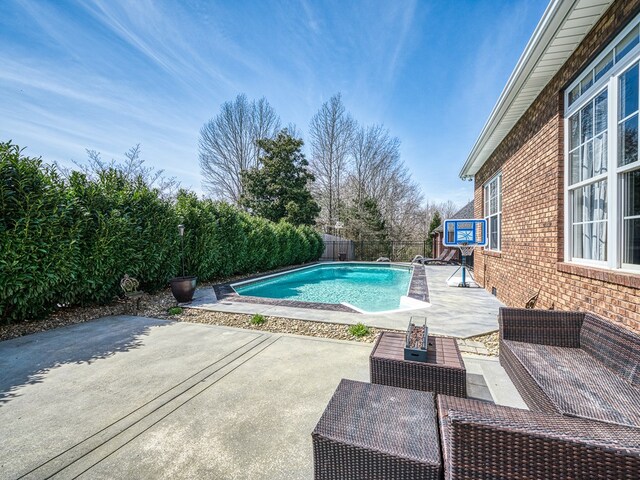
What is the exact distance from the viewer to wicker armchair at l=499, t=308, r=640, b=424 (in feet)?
6.39

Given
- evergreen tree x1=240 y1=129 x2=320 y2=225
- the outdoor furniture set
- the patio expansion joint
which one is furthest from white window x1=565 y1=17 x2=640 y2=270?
evergreen tree x1=240 y1=129 x2=320 y2=225

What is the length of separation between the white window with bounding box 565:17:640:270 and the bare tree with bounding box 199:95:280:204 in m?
24.2

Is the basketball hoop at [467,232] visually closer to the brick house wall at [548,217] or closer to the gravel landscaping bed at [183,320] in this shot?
the brick house wall at [548,217]

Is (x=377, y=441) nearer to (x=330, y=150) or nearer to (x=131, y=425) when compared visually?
(x=131, y=425)

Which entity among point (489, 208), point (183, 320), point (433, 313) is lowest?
point (183, 320)

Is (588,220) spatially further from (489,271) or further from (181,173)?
(181,173)

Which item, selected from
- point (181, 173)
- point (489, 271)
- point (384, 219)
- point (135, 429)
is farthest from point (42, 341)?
point (384, 219)

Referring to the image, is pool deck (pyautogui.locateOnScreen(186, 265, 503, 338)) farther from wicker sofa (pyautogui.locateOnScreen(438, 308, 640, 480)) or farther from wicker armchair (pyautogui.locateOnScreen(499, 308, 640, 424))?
wicker sofa (pyautogui.locateOnScreen(438, 308, 640, 480))

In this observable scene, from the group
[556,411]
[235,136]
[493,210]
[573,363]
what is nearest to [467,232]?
[493,210]

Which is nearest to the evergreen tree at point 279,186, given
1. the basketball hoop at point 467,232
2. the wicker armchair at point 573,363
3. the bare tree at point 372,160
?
the bare tree at point 372,160

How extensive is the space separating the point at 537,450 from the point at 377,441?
757 millimetres

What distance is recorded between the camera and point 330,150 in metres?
24.7

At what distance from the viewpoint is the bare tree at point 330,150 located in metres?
24.2

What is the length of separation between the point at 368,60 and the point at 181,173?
15.7 metres
